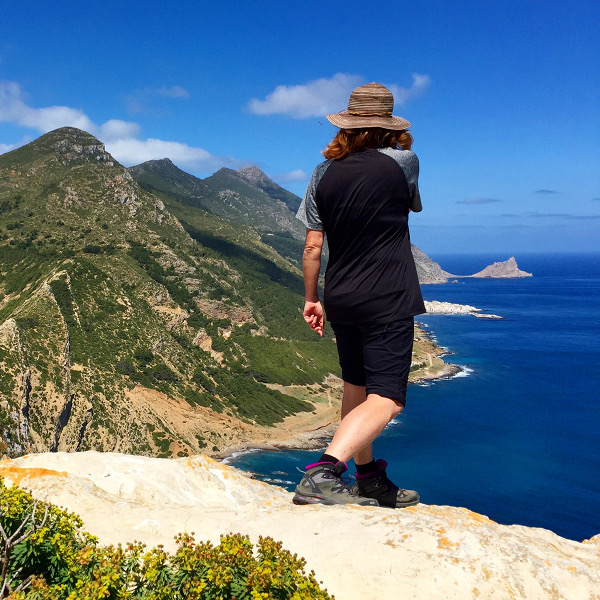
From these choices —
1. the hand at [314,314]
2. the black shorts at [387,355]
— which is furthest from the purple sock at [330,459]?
the hand at [314,314]

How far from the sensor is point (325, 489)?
519 centimetres

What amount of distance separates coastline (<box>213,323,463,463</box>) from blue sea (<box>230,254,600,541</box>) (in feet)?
9.20

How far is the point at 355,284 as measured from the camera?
4801mm

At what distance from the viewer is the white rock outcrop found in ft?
13.3

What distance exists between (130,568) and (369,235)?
3384 mm

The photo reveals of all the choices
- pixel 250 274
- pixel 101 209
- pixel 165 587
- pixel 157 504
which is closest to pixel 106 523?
pixel 157 504

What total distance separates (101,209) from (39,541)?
124535 millimetres

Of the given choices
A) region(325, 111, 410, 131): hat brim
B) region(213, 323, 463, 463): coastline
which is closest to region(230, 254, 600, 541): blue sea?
region(213, 323, 463, 463): coastline

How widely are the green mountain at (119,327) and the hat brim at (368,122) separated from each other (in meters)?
58.4

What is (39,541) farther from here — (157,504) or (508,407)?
(508,407)

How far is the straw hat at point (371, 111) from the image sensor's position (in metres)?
4.76

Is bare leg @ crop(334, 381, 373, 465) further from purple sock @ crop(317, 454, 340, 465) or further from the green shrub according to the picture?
the green shrub

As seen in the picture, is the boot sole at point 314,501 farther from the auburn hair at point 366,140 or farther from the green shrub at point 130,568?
the auburn hair at point 366,140

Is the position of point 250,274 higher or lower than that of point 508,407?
higher
